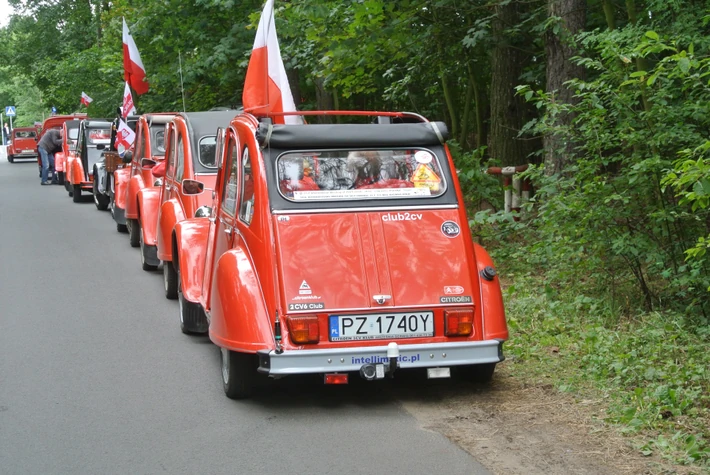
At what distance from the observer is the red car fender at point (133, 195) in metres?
15.1

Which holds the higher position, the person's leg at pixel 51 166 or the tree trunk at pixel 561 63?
the tree trunk at pixel 561 63

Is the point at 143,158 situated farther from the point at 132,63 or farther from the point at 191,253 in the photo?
the point at 132,63

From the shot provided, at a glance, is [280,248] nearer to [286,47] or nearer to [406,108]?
[286,47]

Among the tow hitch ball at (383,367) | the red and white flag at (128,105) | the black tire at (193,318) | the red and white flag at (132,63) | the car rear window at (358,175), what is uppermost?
the red and white flag at (132,63)

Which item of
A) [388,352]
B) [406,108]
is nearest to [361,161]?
[388,352]

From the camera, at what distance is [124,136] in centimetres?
2006

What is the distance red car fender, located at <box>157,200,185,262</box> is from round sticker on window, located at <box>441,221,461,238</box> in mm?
4377

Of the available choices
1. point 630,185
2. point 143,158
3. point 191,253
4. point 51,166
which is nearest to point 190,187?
point 191,253

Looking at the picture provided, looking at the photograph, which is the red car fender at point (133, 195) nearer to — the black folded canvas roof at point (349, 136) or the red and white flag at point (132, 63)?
the red and white flag at point (132, 63)

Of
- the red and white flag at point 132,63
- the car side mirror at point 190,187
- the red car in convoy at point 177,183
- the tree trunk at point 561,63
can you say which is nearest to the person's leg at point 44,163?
the red and white flag at point 132,63

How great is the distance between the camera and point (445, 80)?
1988cm

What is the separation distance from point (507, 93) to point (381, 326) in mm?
9153

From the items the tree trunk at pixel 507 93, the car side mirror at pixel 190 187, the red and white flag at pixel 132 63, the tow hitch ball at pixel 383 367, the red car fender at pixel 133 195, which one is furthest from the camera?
the red and white flag at pixel 132 63

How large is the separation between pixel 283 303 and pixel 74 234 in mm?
12233
